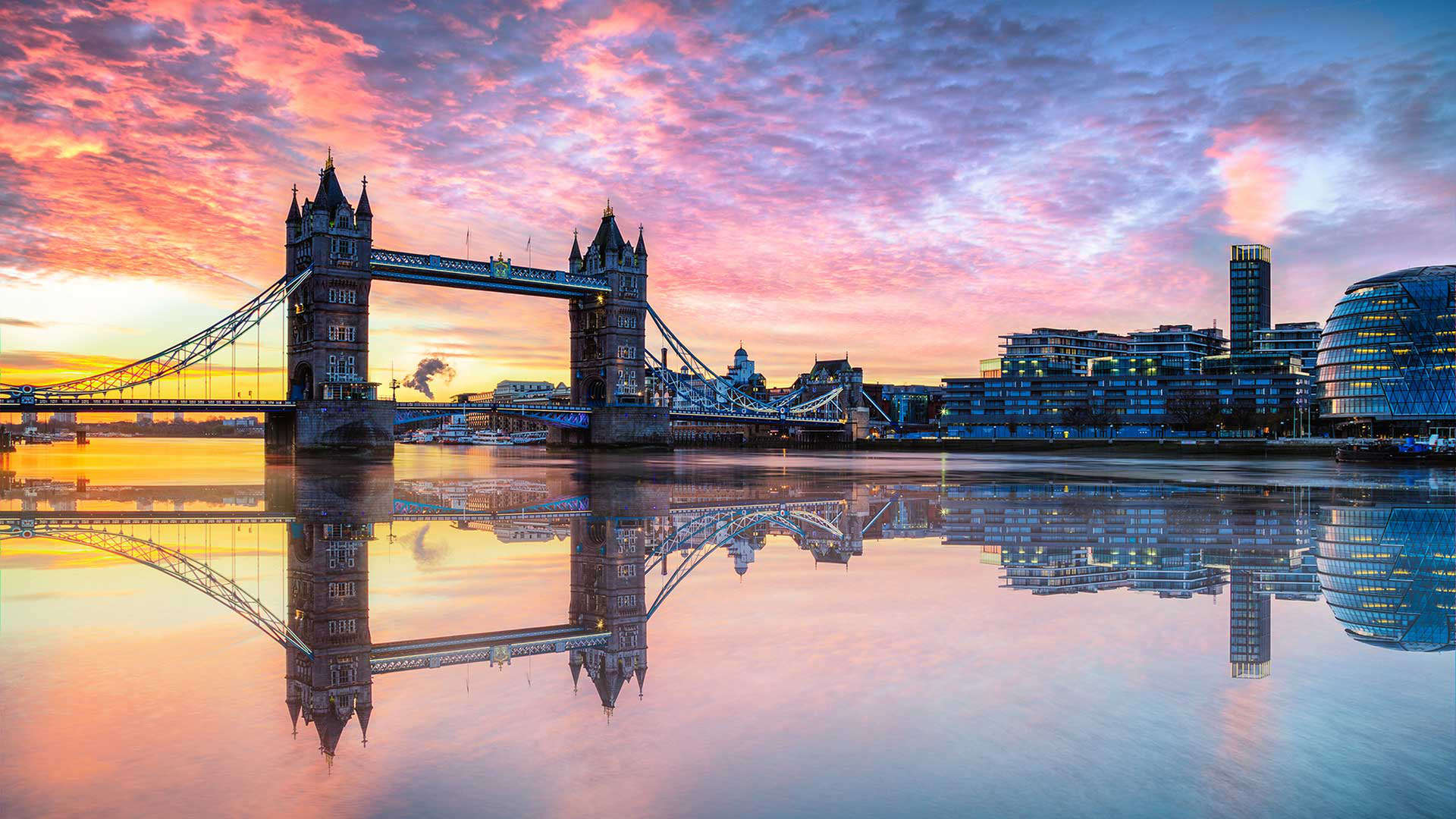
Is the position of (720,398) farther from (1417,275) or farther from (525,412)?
(1417,275)

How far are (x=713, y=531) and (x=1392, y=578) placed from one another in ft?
35.9

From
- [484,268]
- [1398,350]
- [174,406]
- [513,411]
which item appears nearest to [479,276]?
[484,268]

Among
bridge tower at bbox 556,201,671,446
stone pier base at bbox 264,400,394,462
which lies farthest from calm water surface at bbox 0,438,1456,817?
bridge tower at bbox 556,201,671,446

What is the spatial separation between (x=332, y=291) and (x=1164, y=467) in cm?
6549

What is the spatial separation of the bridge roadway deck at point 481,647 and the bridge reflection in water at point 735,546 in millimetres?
30

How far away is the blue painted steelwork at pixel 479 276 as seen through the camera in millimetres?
86562

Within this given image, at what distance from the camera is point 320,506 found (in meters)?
24.7

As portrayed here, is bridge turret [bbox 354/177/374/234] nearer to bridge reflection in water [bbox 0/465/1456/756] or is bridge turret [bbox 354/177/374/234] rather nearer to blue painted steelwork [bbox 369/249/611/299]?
blue painted steelwork [bbox 369/249/611/299]

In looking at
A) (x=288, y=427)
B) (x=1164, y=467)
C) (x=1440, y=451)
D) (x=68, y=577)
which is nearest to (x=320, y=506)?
(x=68, y=577)

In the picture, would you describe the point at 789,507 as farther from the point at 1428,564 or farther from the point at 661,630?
the point at 661,630

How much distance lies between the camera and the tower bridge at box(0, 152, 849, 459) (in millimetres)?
76125

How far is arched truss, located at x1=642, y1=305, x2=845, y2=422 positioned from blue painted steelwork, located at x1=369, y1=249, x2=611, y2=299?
10.9 meters

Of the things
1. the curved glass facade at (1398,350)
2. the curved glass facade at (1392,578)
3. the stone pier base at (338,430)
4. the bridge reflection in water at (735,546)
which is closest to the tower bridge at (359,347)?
the stone pier base at (338,430)

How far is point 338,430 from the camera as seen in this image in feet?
251
